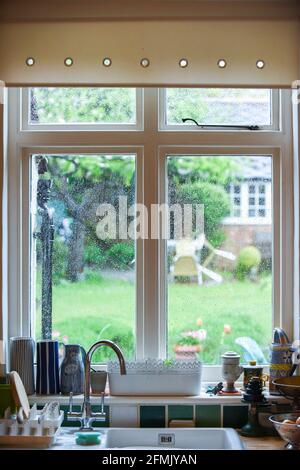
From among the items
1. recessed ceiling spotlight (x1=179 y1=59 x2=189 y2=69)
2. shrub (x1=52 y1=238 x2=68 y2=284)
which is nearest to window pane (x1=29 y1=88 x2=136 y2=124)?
recessed ceiling spotlight (x1=179 y1=59 x2=189 y2=69)

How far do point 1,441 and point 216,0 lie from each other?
206 centimetres

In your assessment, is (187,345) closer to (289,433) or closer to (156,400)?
(156,400)

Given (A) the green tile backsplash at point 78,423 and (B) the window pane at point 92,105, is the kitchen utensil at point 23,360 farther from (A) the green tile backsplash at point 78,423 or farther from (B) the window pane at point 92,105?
(B) the window pane at point 92,105

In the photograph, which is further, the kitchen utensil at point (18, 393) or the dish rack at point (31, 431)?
the kitchen utensil at point (18, 393)

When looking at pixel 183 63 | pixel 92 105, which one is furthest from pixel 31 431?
pixel 183 63

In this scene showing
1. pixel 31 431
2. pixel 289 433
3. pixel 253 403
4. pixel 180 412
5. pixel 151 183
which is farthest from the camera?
pixel 151 183

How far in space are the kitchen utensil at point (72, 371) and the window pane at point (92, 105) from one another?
3.37ft

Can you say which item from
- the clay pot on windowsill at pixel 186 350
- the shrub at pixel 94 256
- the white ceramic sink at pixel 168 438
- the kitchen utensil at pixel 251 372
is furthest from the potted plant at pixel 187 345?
the shrub at pixel 94 256

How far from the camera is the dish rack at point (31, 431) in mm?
3271

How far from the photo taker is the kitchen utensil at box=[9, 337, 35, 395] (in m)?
3.64

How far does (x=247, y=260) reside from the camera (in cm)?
382

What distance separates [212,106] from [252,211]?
513mm

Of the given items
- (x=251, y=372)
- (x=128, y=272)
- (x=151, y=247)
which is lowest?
(x=251, y=372)

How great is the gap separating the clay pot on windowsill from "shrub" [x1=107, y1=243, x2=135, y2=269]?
0.44 meters
